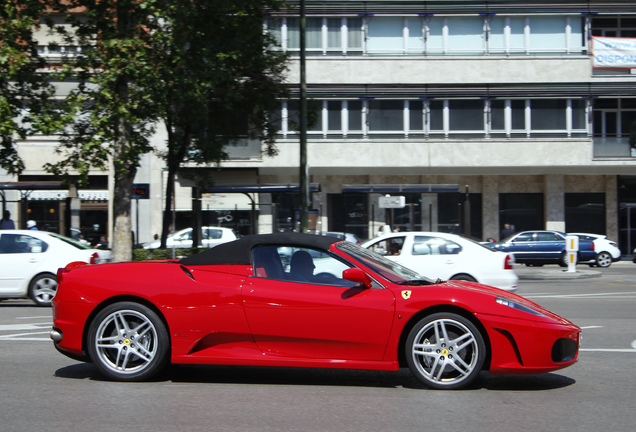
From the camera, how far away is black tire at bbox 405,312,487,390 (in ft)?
19.9

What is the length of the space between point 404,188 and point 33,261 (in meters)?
18.9

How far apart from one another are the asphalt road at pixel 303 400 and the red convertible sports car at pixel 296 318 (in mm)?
268

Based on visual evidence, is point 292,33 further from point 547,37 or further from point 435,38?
point 547,37

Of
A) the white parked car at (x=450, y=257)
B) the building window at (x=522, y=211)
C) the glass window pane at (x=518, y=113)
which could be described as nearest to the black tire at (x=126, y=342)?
the white parked car at (x=450, y=257)

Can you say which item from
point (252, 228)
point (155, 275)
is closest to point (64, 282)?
point (155, 275)

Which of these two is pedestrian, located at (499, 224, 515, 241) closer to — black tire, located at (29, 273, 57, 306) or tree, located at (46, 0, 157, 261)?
tree, located at (46, 0, 157, 261)

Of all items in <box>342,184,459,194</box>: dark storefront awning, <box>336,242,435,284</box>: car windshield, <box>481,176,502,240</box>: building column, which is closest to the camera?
<box>336,242,435,284</box>: car windshield

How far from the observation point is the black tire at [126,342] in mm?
6391

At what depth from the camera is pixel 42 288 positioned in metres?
13.9

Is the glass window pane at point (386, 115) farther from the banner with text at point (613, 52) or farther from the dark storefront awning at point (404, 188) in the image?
the banner with text at point (613, 52)

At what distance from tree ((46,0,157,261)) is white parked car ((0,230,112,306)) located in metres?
3.39

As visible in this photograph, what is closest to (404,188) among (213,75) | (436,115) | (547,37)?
(436,115)

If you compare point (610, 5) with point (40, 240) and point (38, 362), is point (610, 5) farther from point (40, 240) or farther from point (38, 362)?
point (38, 362)

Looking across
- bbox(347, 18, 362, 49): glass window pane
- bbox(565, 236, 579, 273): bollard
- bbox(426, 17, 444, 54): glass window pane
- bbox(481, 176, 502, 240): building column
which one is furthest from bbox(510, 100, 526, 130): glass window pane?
bbox(565, 236, 579, 273): bollard
